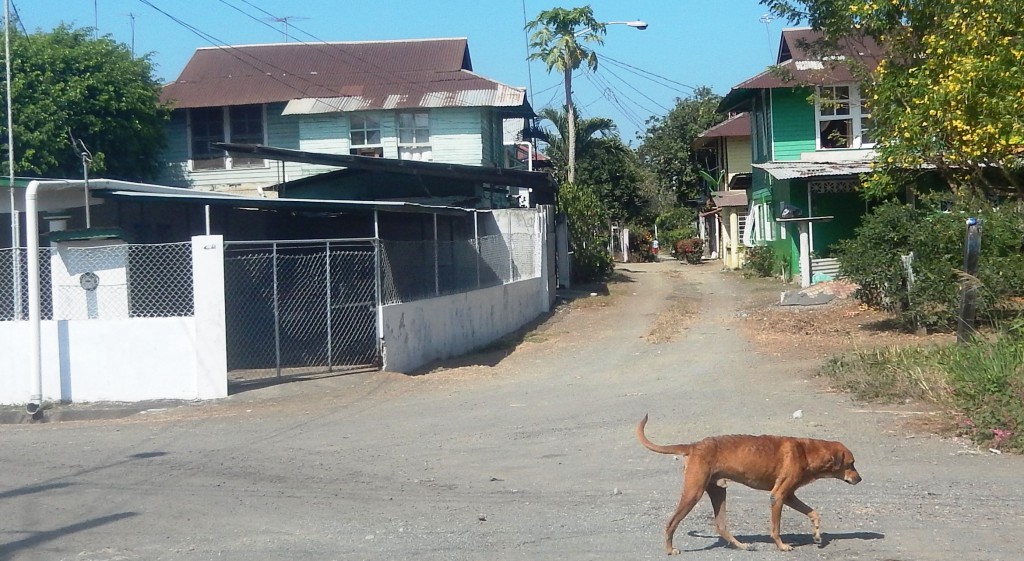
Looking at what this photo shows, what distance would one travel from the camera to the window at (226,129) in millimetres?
28422

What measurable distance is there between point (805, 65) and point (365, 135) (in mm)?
11790

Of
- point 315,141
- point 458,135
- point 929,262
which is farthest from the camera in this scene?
point 315,141

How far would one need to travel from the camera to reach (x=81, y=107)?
84.0ft

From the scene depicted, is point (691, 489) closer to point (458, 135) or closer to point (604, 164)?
point (458, 135)

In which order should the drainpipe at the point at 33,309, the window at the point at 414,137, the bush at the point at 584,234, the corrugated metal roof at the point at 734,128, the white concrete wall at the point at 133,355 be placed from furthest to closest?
1. the corrugated metal roof at the point at 734,128
2. the bush at the point at 584,234
3. the window at the point at 414,137
4. the white concrete wall at the point at 133,355
5. the drainpipe at the point at 33,309

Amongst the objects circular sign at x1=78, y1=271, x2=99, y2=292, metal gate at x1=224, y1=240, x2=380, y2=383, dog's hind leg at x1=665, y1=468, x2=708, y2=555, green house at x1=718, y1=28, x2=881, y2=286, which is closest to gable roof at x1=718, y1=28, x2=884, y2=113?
green house at x1=718, y1=28, x2=881, y2=286

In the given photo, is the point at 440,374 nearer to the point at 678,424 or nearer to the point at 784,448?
the point at 678,424

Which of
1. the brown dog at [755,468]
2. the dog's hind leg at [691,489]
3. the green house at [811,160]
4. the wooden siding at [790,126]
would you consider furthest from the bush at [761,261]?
the dog's hind leg at [691,489]

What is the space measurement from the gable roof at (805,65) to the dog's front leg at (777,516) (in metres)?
12.8

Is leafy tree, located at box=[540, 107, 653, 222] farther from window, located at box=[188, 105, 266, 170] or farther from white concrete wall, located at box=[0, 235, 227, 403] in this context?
white concrete wall, located at box=[0, 235, 227, 403]

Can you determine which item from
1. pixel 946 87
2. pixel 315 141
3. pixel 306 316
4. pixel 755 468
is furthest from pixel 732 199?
pixel 755 468

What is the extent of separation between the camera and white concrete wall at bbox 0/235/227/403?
12.5 meters

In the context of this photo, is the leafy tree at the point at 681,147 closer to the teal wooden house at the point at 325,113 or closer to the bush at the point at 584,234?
the bush at the point at 584,234

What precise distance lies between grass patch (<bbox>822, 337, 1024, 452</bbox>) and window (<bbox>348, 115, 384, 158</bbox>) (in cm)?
1745
